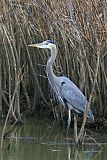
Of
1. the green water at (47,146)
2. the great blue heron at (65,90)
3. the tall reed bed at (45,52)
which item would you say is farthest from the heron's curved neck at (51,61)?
the green water at (47,146)

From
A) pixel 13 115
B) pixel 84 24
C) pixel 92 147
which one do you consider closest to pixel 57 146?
pixel 92 147

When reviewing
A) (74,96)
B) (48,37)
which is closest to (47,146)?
(74,96)

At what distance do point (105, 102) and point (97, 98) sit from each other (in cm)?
13

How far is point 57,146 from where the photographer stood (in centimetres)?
659

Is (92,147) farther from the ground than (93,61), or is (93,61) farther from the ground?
(93,61)

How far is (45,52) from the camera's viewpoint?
838 centimetres

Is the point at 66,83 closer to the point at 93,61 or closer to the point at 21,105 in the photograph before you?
the point at 93,61

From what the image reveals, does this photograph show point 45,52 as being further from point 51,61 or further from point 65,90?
point 65,90

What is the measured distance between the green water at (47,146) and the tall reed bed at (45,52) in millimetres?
403

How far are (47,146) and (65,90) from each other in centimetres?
134

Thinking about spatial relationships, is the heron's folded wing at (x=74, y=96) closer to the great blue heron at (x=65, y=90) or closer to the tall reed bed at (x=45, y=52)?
the great blue heron at (x=65, y=90)

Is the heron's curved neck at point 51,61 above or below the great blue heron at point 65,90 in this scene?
above

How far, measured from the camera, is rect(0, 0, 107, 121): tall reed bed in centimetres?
713

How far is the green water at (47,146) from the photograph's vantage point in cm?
612
